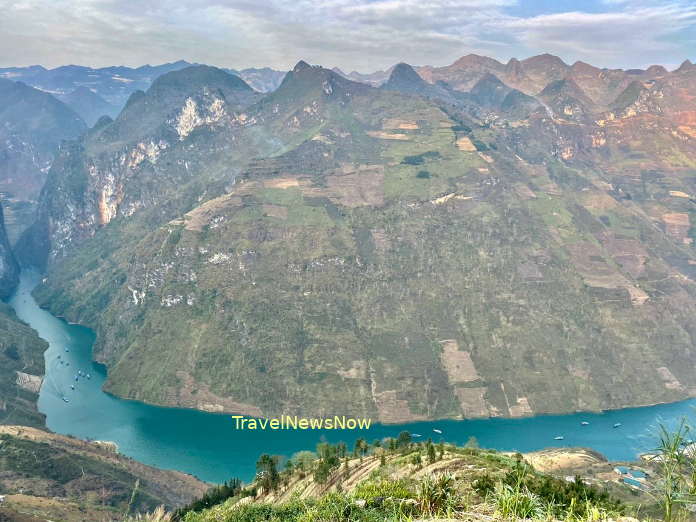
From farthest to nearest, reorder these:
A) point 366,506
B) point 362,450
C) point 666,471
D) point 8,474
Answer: point 8,474, point 362,450, point 366,506, point 666,471

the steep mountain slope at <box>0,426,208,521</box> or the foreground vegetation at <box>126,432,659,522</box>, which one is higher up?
the foreground vegetation at <box>126,432,659,522</box>

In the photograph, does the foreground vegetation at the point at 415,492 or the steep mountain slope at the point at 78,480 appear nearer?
the foreground vegetation at the point at 415,492

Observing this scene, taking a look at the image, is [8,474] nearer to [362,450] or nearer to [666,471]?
[362,450]

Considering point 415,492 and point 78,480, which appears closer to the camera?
point 415,492

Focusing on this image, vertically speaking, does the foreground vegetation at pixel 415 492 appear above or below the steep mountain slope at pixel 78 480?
above

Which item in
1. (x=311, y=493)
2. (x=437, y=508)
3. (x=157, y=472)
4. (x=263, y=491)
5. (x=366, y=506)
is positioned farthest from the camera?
(x=157, y=472)

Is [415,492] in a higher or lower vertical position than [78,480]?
higher

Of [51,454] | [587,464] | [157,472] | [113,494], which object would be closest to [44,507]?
[113,494]

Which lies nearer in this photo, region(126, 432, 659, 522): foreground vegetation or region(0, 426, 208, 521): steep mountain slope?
region(126, 432, 659, 522): foreground vegetation
